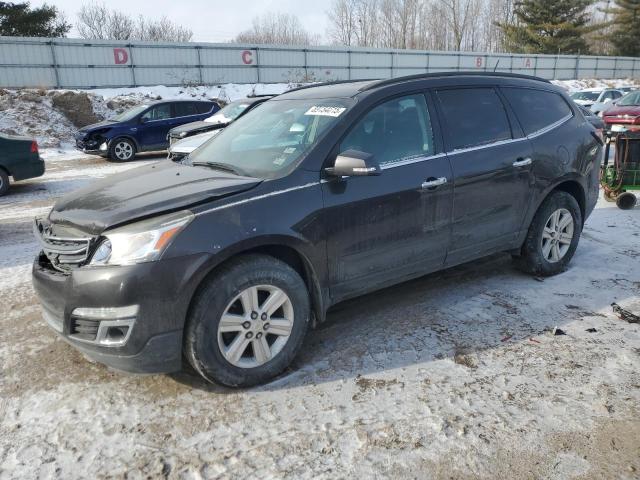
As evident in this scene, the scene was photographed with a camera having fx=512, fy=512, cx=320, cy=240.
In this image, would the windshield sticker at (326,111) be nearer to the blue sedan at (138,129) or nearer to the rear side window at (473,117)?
the rear side window at (473,117)

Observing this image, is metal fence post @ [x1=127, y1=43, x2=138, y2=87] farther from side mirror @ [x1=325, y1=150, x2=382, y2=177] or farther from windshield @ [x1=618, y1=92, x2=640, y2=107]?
side mirror @ [x1=325, y1=150, x2=382, y2=177]

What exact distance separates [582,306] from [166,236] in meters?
3.38

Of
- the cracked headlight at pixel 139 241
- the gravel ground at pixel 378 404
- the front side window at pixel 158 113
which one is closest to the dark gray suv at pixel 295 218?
the cracked headlight at pixel 139 241

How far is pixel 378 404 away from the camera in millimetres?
2955

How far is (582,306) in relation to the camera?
4.23 metres

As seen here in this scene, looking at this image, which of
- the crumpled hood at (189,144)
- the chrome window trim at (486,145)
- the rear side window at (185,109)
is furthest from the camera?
the rear side window at (185,109)

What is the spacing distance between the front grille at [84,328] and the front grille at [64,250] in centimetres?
32

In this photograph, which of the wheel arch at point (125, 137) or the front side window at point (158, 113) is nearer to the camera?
the wheel arch at point (125, 137)

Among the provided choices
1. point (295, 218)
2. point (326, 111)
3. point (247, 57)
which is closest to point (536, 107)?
point (326, 111)

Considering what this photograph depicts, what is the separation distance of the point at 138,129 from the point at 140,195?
12651 millimetres

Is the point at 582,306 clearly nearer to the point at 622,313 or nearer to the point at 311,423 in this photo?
A: the point at 622,313

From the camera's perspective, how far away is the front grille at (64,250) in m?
2.94

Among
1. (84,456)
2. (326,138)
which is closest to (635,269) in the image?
(326,138)

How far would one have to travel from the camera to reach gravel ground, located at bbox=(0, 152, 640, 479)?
2.50 m
